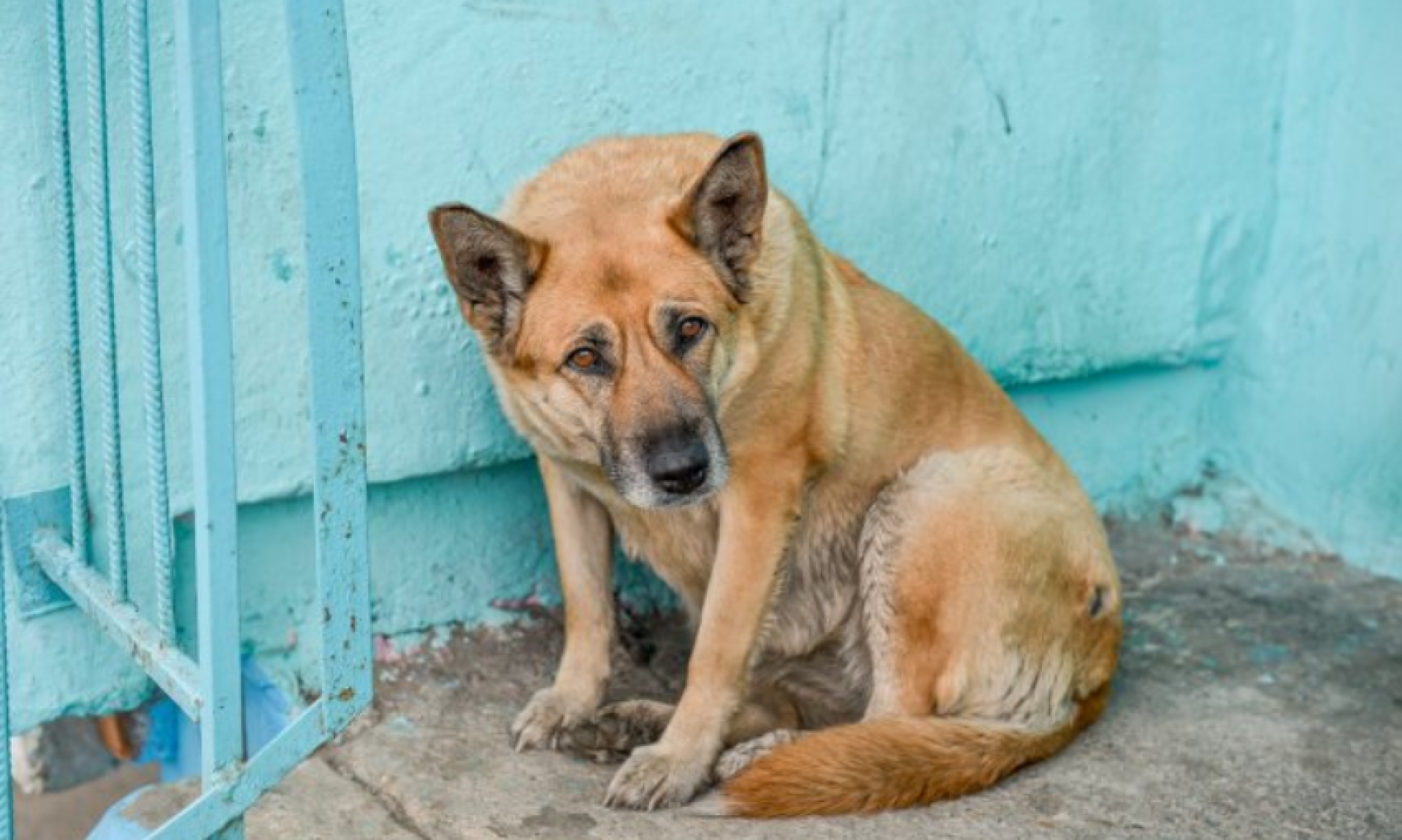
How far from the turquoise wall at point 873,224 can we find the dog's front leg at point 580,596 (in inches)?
10.8

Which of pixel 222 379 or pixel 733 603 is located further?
pixel 733 603

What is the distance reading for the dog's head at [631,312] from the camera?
3.11 meters

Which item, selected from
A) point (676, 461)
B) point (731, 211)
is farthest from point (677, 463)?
point (731, 211)

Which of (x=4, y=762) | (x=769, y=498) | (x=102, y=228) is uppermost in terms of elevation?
(x=102, y=228)

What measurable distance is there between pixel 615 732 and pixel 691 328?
3.17 ft

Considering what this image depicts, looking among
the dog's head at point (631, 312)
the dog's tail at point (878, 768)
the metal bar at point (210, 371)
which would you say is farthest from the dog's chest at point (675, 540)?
the metal bar at point (210, 371)

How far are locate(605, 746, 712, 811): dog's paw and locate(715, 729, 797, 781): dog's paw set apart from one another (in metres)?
0.04

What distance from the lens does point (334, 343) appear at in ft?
7.85

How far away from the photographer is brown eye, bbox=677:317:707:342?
3.20m

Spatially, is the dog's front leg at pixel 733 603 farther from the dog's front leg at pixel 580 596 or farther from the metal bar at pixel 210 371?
the metal bar at pixel 210 371

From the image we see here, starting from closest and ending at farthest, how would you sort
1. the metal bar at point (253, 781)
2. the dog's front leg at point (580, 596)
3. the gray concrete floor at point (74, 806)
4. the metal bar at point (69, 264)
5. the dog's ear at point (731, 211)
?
the metal bar at point (253, 781) < the metal bar at point (69, 264) < the dog's ear at point (731, 211) < the dog's front leg at point (580, 596) < the gray concrete floor at point (74, 806)

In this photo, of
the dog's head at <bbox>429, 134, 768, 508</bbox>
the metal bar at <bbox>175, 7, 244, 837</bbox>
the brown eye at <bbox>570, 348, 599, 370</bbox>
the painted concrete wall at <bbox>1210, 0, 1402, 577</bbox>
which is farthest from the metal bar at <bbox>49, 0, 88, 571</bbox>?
the painted concrete wall at <bbox>1210, 0, 1402, 577</bbox>

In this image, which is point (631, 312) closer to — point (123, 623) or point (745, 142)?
point (745, 142)

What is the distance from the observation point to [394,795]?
10.8 feet
